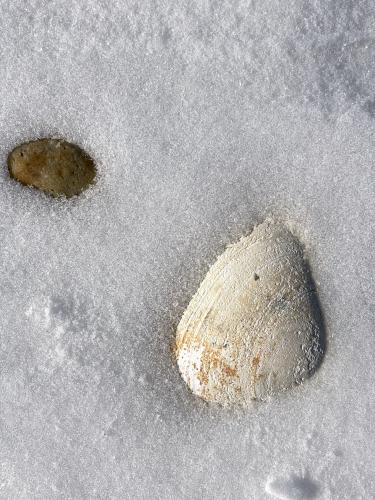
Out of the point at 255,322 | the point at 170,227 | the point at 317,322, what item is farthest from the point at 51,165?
the point at 317,322

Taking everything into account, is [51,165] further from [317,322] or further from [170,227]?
[317,322]

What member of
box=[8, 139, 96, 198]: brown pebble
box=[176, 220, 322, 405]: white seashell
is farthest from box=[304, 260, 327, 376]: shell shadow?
box=[8, 139, 96, 198]: brown pebble

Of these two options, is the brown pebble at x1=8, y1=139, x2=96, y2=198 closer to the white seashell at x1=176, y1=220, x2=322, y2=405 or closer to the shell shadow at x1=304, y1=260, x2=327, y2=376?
the white seashell at x1=176, y1=220, x2=322, y2=405

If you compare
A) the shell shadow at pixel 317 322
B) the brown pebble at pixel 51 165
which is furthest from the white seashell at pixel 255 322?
the brown pebble at pixel 51 165

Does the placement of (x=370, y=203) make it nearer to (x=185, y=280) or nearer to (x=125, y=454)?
(x=185, y=280)

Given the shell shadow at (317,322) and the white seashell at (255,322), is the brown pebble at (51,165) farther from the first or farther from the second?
the shell shadow at (317,322)

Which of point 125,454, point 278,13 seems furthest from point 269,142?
point 125,454
